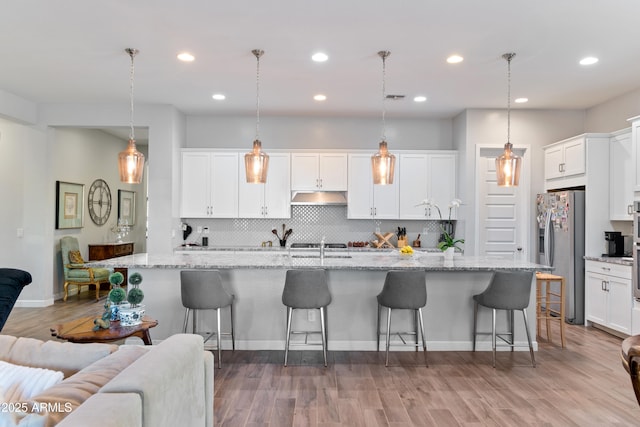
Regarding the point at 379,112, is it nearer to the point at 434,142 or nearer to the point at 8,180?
the point at 434,142

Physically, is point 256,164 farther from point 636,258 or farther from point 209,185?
point 636,258

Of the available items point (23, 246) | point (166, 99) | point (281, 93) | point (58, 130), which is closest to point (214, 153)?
point (166, 99)

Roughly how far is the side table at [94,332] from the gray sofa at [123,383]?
87 cm

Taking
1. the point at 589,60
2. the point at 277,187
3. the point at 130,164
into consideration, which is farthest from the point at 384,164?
the point at 277,187

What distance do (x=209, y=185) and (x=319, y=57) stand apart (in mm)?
3083

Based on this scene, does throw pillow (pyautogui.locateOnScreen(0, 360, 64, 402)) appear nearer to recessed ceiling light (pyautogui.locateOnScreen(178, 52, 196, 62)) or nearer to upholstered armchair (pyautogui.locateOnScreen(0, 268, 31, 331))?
upholstered armchair (pyautogui.locateOnScreen(0, 268, 31, 331))

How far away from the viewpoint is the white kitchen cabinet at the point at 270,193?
257 inches

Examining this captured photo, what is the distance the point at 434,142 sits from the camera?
687cm

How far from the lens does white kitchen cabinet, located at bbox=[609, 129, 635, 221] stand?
5004mm

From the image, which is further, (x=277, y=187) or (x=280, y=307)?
(x=277, y=187)

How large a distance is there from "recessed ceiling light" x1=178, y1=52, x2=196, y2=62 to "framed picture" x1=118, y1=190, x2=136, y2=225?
5488mm

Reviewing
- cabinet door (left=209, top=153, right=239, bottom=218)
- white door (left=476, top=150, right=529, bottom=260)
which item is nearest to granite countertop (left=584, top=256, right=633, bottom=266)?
white door (left=476, top=150, right=529, bottom=260)

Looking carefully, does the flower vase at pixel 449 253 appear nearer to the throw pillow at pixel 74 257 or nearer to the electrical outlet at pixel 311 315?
the electrical outlet at pixel 311 315

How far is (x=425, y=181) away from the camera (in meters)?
6.55
